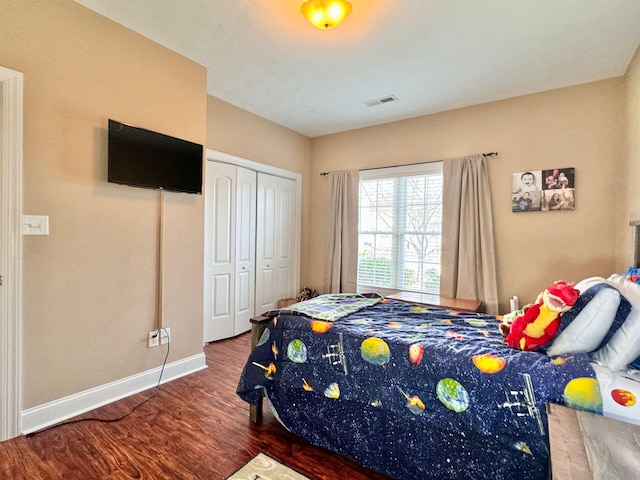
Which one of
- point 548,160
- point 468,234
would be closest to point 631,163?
point 548,160

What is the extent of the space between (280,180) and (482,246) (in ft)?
8.85

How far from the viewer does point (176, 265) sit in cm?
275

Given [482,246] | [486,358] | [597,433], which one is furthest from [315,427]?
[482,246]

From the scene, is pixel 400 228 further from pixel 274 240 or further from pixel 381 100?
pixel 274 240

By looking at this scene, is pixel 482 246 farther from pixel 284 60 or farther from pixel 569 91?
pixel 284 60

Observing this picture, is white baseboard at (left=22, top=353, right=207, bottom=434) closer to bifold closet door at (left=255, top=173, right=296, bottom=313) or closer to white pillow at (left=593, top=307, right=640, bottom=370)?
bifold closet door at (left=255, top=173, right=296, bottom=313)

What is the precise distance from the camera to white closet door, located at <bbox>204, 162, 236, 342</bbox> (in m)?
3.49

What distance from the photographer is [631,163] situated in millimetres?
2484

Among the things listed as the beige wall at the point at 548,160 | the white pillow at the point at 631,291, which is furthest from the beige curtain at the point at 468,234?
the white pillow at the point at 631,291

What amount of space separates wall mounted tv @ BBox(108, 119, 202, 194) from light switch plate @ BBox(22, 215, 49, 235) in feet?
1.55

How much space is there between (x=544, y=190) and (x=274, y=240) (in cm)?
319

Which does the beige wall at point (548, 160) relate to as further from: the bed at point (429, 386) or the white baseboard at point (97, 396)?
the white baseboard at point (97, 396)

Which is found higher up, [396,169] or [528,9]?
[528,9]

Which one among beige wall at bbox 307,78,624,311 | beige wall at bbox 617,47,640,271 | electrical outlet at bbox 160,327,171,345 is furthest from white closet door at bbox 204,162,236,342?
beige wall at bbox 617,47,640,271
